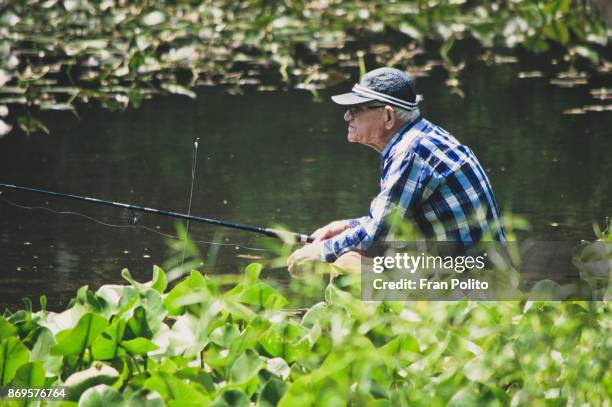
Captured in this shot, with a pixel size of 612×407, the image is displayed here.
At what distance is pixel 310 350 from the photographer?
3797mm

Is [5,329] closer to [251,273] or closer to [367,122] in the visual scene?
[251,273]

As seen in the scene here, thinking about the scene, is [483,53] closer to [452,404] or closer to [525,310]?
[525,310]

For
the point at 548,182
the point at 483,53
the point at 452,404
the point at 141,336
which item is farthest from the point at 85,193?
the point at 483,53

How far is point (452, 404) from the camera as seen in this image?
A: 333 centimetres

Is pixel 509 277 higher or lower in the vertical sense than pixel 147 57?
higher

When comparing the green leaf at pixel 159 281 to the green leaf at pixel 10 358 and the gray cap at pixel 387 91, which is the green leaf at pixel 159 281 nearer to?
the green leaf at pixel 10 358

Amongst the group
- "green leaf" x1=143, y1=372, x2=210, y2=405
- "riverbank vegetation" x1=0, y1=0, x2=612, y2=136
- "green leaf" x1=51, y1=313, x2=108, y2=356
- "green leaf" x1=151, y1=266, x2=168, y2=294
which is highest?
"green leaf" x1=143, y1=372, x2=210, y2=405

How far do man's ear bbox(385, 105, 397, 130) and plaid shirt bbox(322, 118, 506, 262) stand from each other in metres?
0.08

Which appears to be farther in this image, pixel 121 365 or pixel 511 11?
pixel 511 11

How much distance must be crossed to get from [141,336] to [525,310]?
121 centimetres

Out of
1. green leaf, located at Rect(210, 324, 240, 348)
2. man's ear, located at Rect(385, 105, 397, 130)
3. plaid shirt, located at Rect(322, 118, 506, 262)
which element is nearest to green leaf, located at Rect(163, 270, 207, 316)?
green leaf, located at Rect(210, 324, 240, 348)

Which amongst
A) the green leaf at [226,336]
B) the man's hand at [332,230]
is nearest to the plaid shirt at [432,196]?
the man's hand at [332,230]

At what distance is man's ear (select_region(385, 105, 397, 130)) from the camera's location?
15.2ft

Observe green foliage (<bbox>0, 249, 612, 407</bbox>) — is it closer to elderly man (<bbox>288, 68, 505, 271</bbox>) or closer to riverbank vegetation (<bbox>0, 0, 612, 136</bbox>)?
elderly man (<bbox>288, 68, 505, 271</bbox>)
